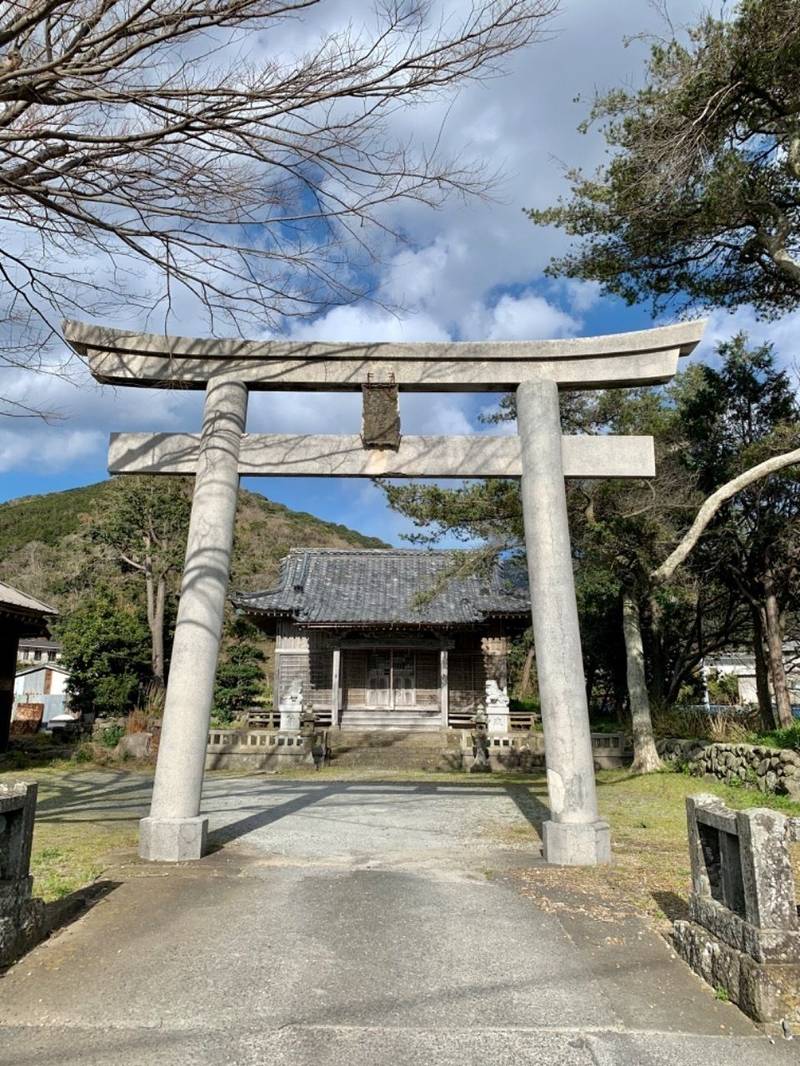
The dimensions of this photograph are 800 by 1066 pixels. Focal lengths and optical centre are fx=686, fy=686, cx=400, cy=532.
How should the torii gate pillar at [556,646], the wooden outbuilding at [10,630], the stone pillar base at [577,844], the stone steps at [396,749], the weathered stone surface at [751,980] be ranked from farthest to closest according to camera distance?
the stone steps at [396,749] → the wooden outbuilding at [10,630] → the torii gate pillar at [556,646] → the stone pillar base at [577,844] → the weathered stone surface at [751,980]

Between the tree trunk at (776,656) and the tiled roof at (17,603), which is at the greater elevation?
the tiled roof at (17,603)

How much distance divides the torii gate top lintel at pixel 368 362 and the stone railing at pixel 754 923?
461 centimetres

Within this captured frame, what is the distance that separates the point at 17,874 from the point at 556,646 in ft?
14.2

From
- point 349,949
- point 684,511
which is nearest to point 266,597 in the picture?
point 684,511

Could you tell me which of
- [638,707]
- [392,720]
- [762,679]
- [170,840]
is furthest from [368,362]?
[392,720]

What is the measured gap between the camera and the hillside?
28.1 metres

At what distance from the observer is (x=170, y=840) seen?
5738 millimetres

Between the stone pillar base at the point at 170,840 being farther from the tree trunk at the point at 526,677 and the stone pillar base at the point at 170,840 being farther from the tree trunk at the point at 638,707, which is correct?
the tree trunk at the point at 526,677

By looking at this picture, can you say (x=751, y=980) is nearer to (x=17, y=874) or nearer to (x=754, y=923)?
(x=754, y=923)

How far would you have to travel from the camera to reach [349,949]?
377 centimetres

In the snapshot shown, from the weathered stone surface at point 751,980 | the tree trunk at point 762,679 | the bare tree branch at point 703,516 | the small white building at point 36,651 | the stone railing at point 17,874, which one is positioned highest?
the small white building at point 36,651

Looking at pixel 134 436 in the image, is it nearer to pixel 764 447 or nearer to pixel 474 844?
pixel 474 844

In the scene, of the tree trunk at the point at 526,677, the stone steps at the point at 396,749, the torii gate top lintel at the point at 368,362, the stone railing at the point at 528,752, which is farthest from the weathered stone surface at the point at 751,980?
the tree trunk at the point at 526,677

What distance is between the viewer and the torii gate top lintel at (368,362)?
6.90 metres
